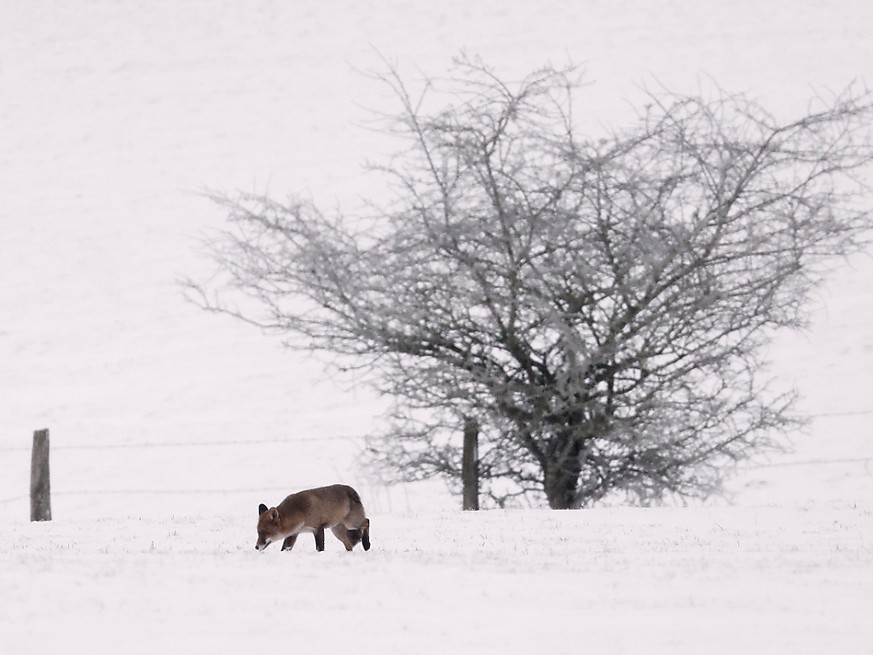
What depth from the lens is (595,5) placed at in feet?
216

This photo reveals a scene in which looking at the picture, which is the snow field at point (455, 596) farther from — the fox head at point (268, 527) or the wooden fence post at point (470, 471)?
the wooden fence post at point (470, 471)

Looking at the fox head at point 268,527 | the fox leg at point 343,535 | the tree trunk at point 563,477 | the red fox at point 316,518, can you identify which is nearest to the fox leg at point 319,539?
the red fox at point 316,518

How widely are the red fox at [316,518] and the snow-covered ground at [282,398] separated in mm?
158

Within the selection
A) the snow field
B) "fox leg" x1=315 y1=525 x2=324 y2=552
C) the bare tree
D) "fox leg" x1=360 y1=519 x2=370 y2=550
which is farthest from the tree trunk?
"fox leg" x1=315 y1=525 x2=324 y2=552

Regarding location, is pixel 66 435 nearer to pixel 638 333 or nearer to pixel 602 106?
pixel 638 333

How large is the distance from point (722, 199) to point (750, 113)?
4.21 feet

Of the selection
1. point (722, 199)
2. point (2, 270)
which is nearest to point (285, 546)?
point (722, 199)

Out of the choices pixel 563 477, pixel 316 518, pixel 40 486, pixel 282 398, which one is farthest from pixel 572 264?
pixel 282 398

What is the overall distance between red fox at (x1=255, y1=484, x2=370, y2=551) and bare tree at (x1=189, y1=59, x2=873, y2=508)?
346 cm

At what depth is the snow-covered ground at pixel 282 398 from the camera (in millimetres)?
5656

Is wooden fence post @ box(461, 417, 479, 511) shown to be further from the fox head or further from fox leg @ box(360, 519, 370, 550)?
the fox head

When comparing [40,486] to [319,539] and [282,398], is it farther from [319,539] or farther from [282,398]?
[282,398]

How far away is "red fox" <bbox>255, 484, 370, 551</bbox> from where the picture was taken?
754cm

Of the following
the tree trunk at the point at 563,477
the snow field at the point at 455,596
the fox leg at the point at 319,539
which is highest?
the tree trunk at the point at 563,477
